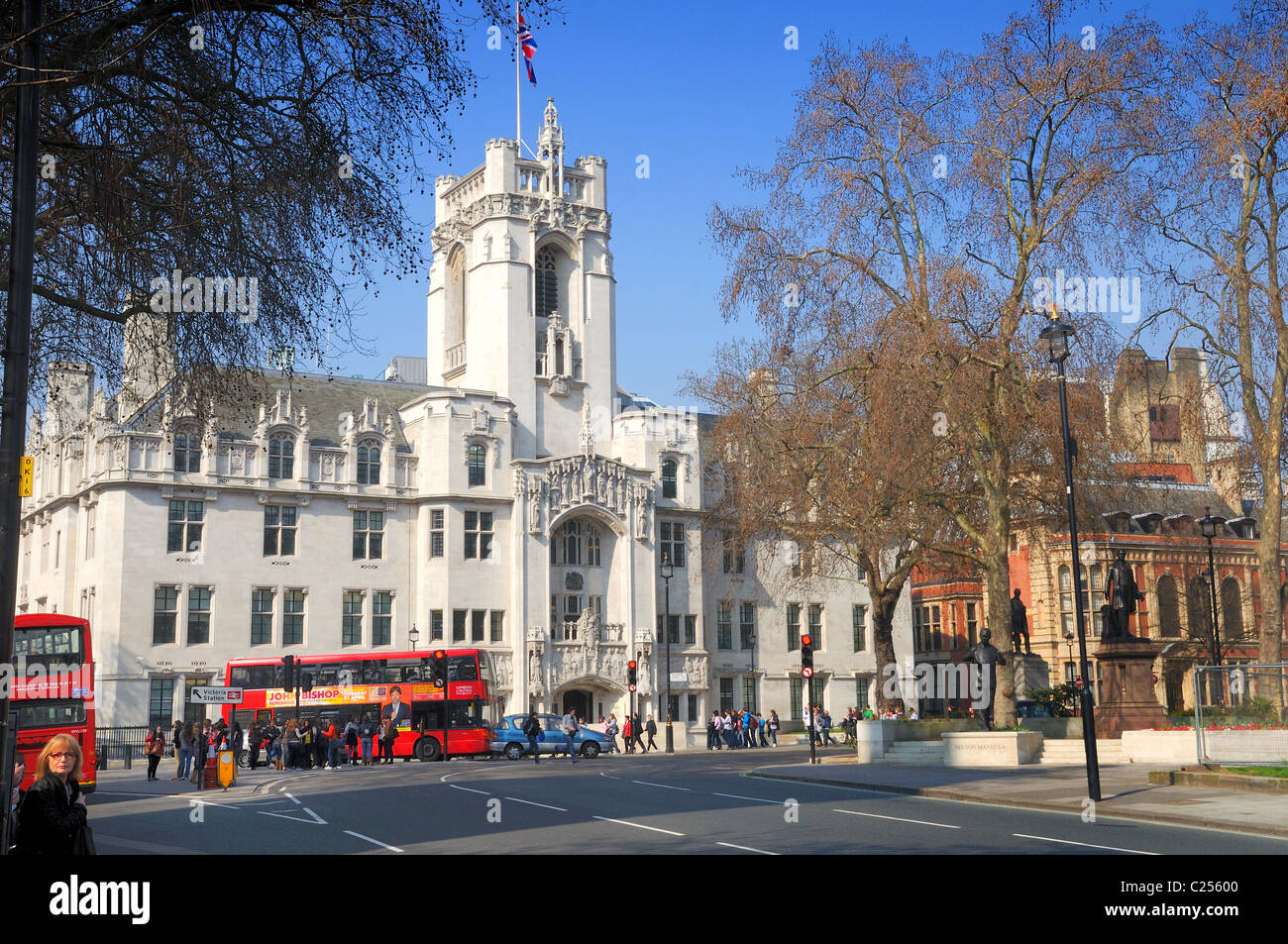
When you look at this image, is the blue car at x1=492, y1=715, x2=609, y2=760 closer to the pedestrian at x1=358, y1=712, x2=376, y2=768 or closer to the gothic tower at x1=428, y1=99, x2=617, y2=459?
the pedestrian at x1=358, y1=712, x2=376, y2=768

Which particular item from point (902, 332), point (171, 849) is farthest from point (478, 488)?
point (171, 849)

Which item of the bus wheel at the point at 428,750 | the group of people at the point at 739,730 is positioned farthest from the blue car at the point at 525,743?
the group of people at the point at 739,730

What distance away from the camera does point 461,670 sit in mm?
47406

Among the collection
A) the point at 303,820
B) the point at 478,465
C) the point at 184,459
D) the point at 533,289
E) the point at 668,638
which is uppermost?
the point at 533,289

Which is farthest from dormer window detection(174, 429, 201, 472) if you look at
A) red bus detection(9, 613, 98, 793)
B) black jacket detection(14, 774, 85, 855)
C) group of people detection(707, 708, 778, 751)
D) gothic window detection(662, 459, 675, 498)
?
black jacket detection(14, 774, 85, 855)

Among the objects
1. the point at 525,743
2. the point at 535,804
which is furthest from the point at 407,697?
the point at 535,804

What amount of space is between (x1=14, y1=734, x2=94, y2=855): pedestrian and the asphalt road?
6.90 m

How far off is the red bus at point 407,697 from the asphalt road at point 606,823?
17.4 meters

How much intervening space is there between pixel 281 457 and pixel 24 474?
5026 centimetres

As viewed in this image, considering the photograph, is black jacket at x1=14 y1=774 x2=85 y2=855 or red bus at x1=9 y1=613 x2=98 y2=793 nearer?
black jacket at x1=14 y1=774 x2=85 y2=855

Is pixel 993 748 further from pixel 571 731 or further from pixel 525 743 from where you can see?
pixel 525 743

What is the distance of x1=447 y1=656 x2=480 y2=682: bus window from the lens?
47.4m

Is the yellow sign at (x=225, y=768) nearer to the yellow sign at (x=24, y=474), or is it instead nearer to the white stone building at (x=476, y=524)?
the yellow sign at (x=24, y=474)
